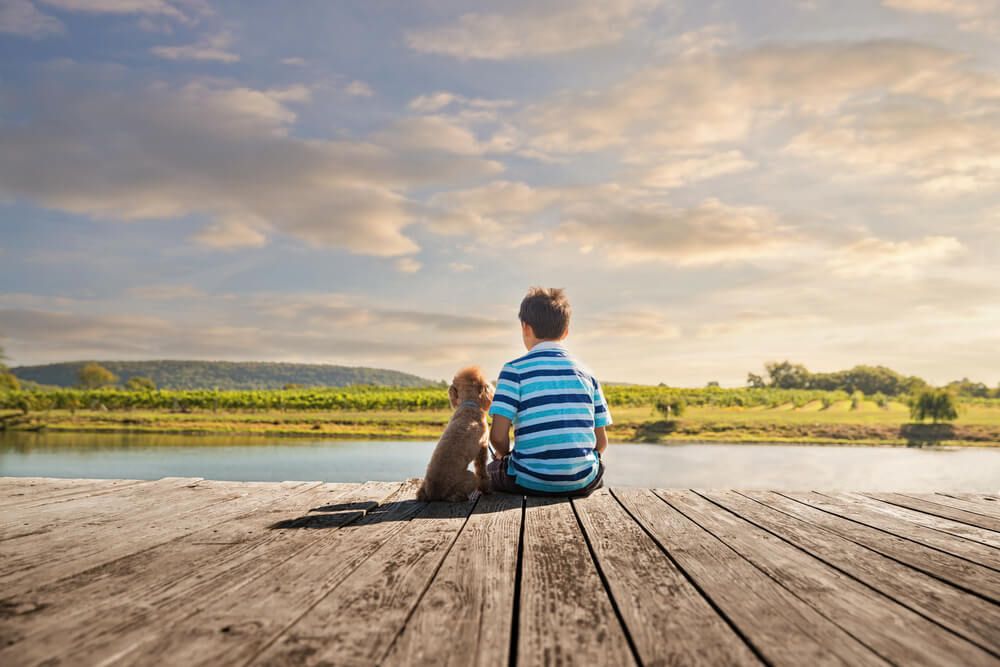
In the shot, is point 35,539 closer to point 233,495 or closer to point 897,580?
point 233,495

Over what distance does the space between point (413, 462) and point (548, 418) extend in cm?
2748

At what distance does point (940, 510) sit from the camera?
375cm

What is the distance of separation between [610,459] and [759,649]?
1306 inches

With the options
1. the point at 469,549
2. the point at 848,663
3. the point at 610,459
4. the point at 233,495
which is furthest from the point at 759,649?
the point at 610,459

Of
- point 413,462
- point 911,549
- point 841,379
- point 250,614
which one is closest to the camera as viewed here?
point 250,614

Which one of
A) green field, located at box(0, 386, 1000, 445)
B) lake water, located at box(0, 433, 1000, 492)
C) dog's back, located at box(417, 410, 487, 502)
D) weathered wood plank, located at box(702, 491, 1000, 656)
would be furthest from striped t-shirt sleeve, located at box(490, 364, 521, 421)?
green field, located at box(0, 386, 1000, 445)

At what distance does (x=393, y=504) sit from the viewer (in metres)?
3.59

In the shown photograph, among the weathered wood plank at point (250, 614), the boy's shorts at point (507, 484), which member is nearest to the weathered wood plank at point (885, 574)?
the boy's shorts at point (507, 484)

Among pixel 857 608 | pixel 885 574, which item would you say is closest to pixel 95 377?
pixel 885 574

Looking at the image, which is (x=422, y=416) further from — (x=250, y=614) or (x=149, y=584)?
(x=250, y=614)

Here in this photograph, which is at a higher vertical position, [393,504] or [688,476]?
[393,504]

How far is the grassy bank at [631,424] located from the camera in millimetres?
37531

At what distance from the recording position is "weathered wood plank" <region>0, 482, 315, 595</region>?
85.9 inches

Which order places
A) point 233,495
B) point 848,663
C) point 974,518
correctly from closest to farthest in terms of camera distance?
point 848,663 < point 974,518 < point 233,495
